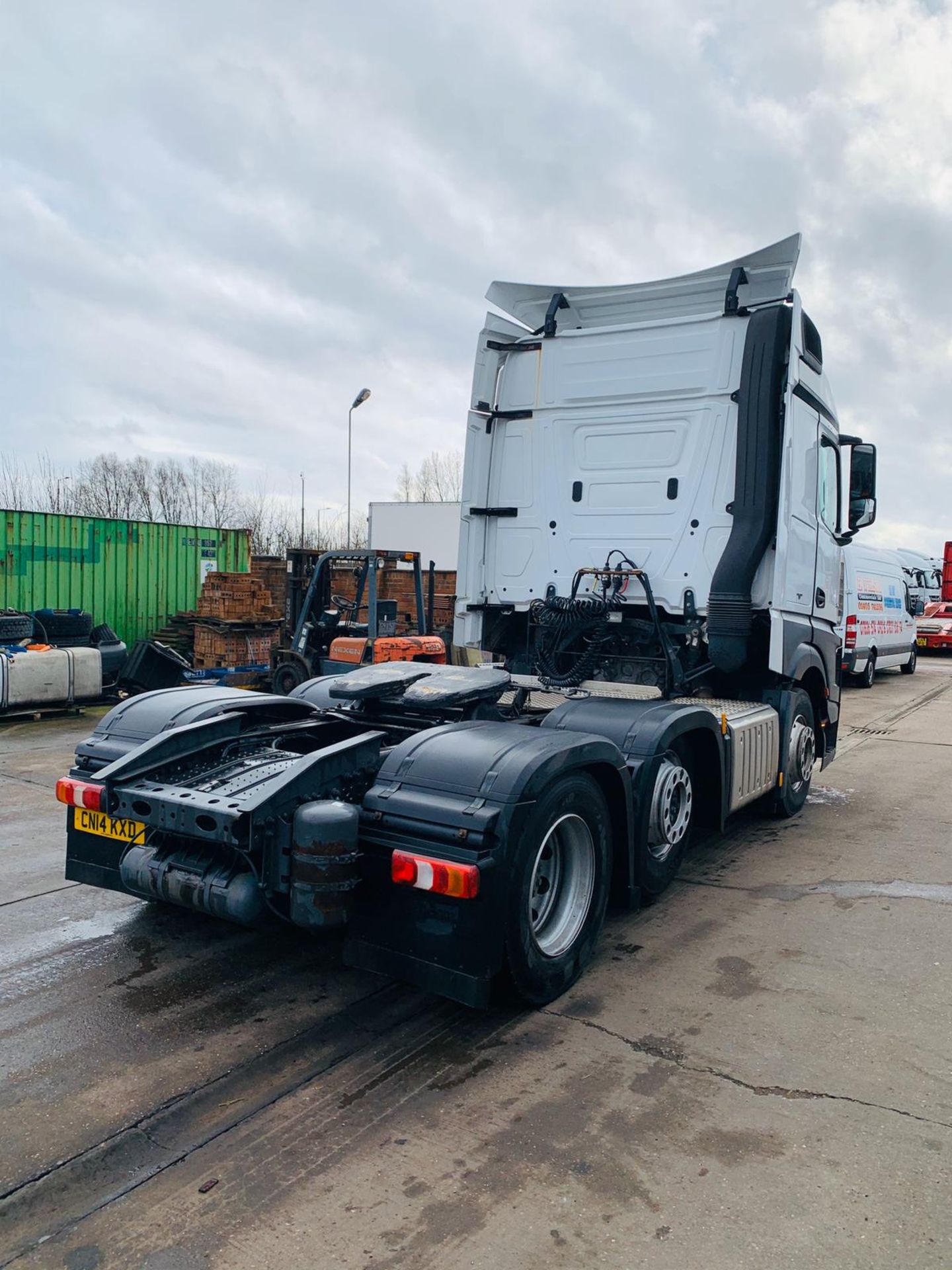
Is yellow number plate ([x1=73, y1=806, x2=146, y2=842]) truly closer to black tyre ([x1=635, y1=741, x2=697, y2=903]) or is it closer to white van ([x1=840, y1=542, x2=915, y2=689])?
black tyre ([x1=635, y1=741, x2=697, y2=903])

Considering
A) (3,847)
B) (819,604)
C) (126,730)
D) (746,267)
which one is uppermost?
(746,267)

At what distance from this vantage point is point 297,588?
1558cm

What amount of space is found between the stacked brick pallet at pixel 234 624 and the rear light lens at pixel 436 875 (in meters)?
12.3

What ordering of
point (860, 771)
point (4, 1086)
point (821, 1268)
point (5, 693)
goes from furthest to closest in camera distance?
1. point (5, 693)
2. point (860, 771)
3. point (4, 1086)
4. point (821, 1268)

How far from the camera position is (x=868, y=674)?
60.5 feet

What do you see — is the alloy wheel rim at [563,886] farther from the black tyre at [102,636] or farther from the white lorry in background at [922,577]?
the white lorry in background at [922,577]

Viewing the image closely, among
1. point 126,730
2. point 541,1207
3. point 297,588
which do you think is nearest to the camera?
point 541,1207

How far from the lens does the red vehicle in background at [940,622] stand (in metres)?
27.4

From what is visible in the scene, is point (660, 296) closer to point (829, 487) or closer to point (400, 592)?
point (829, 487)

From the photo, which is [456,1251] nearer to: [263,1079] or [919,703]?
[263,1079]

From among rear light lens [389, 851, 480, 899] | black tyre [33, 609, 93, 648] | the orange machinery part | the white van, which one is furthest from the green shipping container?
rear light lens [389, 851, 480, 899]

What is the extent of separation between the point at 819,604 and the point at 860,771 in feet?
10.7

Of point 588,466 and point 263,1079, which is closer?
point 263,1079

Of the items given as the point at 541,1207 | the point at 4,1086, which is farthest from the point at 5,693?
the point at 541,1207
